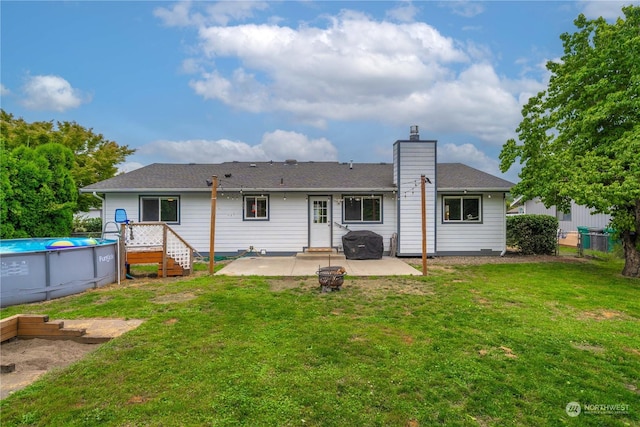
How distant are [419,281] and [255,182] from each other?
7.65 metres

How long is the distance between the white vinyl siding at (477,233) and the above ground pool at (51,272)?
11.4m

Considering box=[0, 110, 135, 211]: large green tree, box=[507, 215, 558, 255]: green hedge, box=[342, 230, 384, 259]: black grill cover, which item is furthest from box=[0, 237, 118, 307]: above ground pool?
box=[507, 215, 558, 255]: green hedge

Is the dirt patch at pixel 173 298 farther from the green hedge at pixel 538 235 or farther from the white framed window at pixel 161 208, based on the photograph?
the green hedge at pixel 538 235

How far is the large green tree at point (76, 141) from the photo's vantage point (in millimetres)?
19125

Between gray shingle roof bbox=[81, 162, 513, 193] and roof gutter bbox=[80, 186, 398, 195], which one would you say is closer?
roof gutter bbox=[80, 186, 398, 195]

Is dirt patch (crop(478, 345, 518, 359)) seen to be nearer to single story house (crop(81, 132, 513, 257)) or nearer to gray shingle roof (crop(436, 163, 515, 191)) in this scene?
single story house (crop(81, 132, 513, 257))

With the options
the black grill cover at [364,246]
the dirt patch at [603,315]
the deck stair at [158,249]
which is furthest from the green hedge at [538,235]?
the deck stair at [158,249]

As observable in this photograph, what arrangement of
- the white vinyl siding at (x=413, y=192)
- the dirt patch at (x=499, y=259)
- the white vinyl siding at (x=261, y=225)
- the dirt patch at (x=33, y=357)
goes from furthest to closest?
the white vinyl siding at (x=261, y=225), the white vinyl siding at (x=413, y=192), the dirt patch at (x=499, y=259), the dirt patch at (x=33, y=357)

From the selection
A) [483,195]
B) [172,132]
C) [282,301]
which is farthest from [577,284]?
[172,132]

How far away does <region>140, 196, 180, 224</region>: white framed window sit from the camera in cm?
1230

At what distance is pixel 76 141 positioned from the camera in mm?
20781

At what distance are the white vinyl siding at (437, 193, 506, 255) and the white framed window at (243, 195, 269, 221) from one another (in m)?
6.97

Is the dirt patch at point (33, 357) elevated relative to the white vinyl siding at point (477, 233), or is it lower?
lower

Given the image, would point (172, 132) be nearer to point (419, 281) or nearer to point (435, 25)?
point (435, 25)
